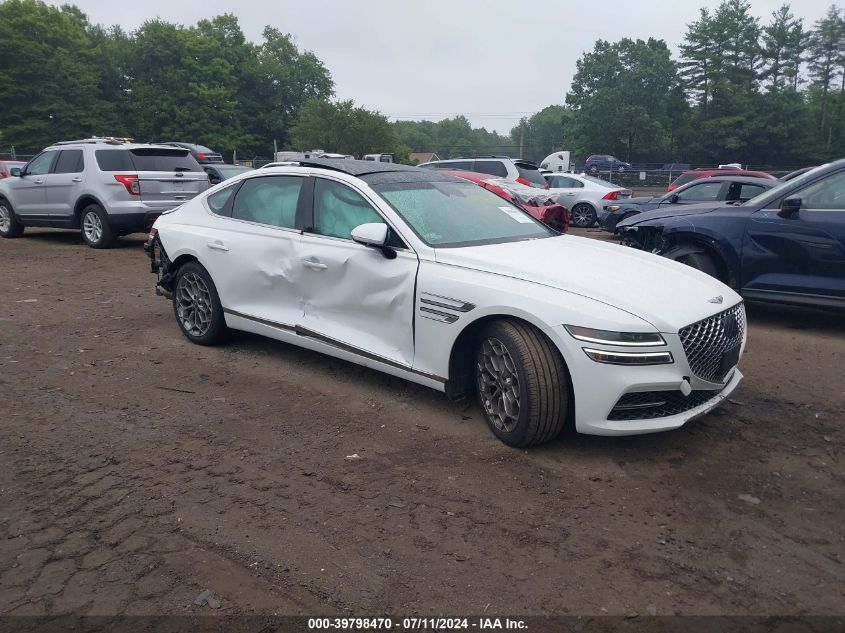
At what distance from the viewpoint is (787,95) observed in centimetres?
5512

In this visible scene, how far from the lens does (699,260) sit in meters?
7.38

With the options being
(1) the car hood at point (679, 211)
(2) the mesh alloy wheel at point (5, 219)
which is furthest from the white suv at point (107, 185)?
(1) the car hood at point (679, 211)

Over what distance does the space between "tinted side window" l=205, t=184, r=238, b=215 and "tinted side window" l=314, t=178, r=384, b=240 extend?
1.10 m

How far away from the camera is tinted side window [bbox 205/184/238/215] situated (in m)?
5.95

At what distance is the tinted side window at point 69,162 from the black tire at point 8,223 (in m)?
2.01

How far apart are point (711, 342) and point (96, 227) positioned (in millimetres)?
11271

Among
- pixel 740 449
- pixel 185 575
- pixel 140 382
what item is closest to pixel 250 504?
pixel 185 575

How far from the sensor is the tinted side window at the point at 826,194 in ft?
21.7

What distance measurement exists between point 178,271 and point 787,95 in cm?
6050

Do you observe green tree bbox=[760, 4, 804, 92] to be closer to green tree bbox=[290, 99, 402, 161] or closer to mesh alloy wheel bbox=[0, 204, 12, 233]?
green tree bbox=[290, 99, 402, 161]

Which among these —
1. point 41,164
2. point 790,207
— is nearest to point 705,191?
point 790,207

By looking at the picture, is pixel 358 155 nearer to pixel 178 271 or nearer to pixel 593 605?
pixel 178 271

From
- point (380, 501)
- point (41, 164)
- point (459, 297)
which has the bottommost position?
point (380, 501)

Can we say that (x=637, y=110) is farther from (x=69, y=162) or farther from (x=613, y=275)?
(x=613, y=275)
